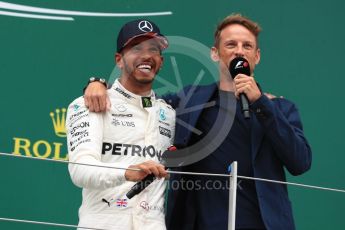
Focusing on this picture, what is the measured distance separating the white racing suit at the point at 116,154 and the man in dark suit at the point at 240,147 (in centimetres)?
7

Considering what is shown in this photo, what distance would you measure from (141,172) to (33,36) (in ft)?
3.86

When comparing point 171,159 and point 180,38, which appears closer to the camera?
point 171,159

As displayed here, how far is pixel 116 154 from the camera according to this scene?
178 cm

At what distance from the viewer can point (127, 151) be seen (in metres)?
1.78

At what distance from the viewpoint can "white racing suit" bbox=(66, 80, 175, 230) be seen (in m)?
1.69

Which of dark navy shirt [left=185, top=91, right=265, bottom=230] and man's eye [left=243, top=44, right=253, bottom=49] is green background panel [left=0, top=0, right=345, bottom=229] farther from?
dark navy shirt [left=185, top=91, right=265, bottom=230]

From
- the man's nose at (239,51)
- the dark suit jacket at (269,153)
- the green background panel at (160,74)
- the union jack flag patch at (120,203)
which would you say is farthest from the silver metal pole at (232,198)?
the green background panel at (160,74)

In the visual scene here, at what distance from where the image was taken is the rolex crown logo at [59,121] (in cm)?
256

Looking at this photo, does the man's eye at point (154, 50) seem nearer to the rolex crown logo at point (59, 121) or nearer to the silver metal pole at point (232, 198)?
the silver metal pole at point (232, 198)

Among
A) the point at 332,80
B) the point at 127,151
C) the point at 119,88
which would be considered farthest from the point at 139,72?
the point at 332,80

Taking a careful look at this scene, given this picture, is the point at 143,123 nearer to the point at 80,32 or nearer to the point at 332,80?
the point at 80,32

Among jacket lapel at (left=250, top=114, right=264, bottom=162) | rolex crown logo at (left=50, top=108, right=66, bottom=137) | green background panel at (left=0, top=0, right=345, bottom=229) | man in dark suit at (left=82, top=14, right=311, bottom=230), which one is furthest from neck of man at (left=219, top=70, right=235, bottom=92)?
rolex crown logo at (left=50, top=108, right=66, bottom=137)

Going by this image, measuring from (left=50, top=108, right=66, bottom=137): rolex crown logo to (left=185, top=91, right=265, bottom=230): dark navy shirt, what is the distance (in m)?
0.79

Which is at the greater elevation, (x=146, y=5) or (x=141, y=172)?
(x=146, y=5)
